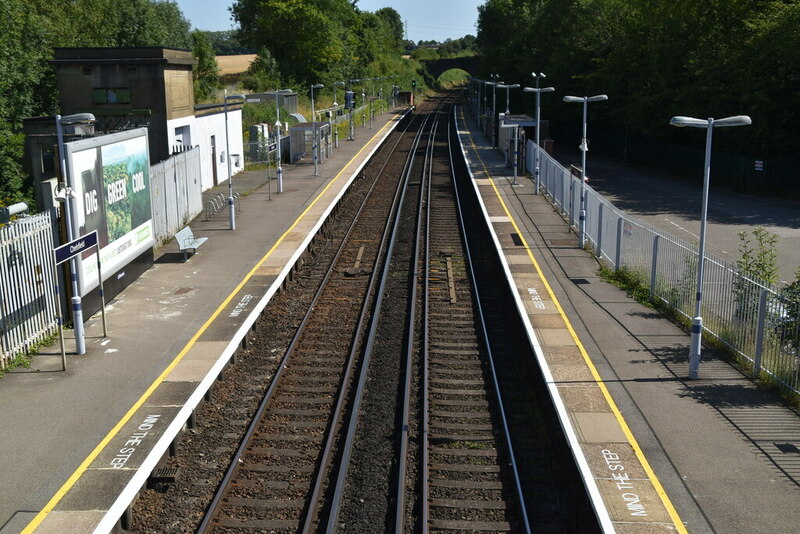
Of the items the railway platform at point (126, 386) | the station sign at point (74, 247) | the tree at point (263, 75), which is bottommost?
the railway platform at point (126, 386)

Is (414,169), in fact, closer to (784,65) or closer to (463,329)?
(784,65)

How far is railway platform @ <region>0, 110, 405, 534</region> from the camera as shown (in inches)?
369

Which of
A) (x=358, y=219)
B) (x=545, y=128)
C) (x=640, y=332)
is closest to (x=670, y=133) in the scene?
(x=545, y=128)

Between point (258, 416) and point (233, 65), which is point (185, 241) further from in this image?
point (233, 65)

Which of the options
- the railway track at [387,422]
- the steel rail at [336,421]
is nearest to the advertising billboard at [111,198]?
the railway track at [387,422]

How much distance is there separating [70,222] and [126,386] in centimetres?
363

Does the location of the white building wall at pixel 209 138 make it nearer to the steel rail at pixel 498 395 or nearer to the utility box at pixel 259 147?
the utility box at pixel 259 147

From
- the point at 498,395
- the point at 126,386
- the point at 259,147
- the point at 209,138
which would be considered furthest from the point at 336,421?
the point at 259,147

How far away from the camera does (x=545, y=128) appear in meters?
49.9

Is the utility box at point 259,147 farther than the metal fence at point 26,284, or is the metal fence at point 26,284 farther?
the utility box at point 259,147

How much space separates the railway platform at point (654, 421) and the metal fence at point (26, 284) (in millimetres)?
9166

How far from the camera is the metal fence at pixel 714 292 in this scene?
1259 cm

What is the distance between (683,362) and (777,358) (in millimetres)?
1722

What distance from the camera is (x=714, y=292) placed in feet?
50.7
